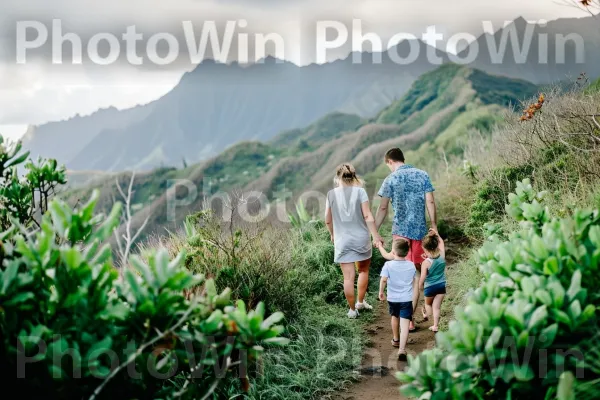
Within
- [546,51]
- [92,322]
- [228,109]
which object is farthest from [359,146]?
[92,322]

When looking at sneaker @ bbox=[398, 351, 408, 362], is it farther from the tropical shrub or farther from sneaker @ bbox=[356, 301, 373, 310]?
the tropical shrub

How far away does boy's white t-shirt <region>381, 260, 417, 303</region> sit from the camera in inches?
206

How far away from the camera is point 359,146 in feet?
104

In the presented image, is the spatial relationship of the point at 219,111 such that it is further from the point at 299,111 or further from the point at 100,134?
the point at 100,134

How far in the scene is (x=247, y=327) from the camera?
102 inches

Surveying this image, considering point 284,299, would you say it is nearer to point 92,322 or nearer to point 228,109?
point 92,322

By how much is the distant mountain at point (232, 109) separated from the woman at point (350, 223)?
32.0 metres

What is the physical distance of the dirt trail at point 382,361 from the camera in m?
4.61

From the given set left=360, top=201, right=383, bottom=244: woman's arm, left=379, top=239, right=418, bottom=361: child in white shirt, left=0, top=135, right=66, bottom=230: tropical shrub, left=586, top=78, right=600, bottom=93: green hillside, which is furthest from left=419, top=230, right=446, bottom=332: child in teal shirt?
left=586, top=78, right=600, bottom=93: green hillside

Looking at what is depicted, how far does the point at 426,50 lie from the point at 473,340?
45.7 metres

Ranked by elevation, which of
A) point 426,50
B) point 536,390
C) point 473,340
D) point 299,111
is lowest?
point 536,390

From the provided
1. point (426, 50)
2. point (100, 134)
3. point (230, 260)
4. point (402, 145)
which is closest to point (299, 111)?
point (426, 50)

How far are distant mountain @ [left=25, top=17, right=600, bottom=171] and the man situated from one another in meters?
32.2

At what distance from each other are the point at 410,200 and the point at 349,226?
30.2 inches
